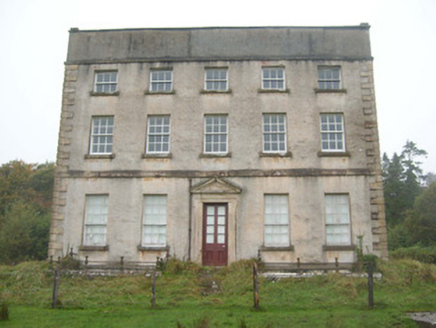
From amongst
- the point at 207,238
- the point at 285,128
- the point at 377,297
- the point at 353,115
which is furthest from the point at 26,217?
the point at 377,297

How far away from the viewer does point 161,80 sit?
2047 centimetres

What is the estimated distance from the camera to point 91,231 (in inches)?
741

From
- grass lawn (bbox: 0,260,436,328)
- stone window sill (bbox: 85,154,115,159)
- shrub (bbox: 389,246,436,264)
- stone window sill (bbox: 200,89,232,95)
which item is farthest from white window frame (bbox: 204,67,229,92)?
shrub (bbox: 389,246,436,264)

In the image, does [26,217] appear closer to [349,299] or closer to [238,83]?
[238,83]

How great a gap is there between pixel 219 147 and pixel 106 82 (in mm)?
6398

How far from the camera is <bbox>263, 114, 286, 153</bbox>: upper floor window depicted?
19.3 metres

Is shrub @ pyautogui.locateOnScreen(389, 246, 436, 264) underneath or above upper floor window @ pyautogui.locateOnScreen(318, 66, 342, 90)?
underneath

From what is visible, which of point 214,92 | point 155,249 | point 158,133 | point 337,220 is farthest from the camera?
point 214,92

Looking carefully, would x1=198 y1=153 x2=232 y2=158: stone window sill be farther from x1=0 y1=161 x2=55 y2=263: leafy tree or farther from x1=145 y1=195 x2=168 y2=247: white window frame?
x1=0 y1=161 x2=55 y2=263: leafy tree

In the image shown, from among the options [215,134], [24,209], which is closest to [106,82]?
[215,134]

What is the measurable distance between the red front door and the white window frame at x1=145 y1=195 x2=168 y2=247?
1.78m

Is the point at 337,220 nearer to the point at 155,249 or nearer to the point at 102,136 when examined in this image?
the point at 155,249

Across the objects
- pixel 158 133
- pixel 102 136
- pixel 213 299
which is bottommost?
pixel 213 299

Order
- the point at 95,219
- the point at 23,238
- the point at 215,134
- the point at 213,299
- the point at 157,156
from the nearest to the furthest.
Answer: the point at 213,299 < the point at 95,219 < the point at 157,156 < the point at 215,134 < the point at 23,238
